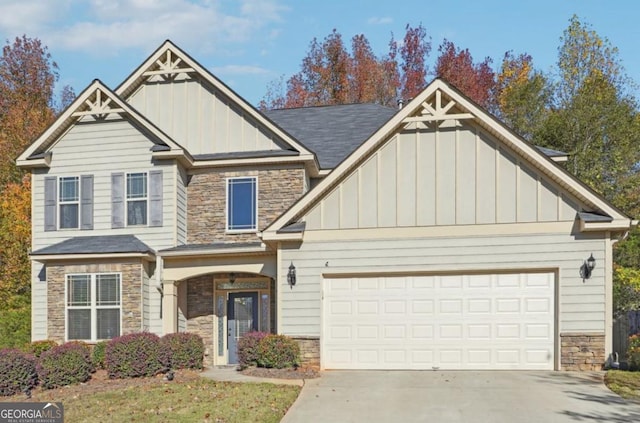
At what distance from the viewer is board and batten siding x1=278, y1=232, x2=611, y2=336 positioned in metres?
13.9

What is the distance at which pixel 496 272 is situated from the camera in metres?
14.4

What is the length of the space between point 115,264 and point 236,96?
5.55 metres

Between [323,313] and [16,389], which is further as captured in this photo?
[323,313]

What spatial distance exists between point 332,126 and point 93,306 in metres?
9.20

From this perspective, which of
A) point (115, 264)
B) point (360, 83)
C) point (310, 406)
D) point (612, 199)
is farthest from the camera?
point (360, 83)

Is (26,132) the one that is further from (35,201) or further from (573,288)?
(573,288)

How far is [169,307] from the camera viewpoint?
16547 millimetres

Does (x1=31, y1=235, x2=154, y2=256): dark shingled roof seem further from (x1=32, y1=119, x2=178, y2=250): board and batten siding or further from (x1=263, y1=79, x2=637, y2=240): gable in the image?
(x1=263, y1=79, x2=637, y2=240): gable

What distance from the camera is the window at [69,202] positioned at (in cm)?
1777

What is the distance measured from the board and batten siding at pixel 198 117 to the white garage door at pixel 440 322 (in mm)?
5230

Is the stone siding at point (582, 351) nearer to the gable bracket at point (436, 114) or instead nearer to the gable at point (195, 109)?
the gable bracket at point (436, 114)

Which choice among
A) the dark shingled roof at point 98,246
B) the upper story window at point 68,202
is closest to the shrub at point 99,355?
the dark shingled roof at point 98,246

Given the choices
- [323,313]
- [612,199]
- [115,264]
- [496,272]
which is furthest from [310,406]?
[612,199]

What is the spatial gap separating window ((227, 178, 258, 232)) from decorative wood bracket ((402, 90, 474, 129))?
511 centimetres
